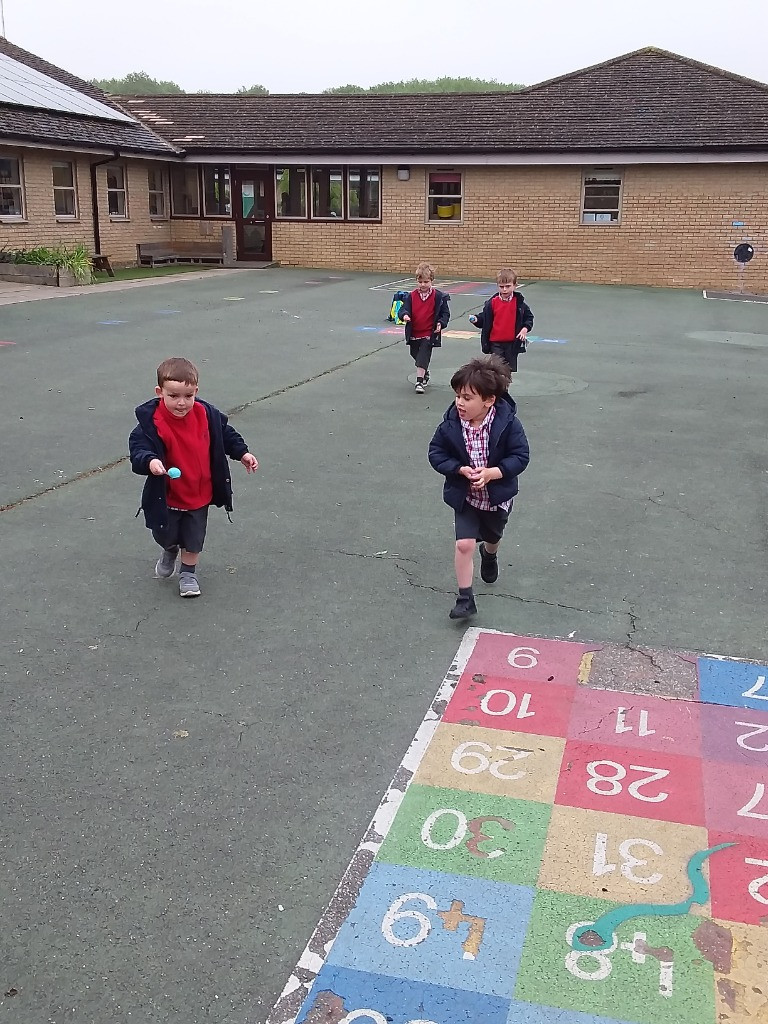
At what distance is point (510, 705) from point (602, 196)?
23843mm

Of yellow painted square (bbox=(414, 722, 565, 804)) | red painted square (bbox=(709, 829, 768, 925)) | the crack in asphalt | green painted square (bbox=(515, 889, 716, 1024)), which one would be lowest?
yellow painted square (bbox=(414, 722, 565, 804))

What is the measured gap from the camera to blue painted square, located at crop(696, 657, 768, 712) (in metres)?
3.88

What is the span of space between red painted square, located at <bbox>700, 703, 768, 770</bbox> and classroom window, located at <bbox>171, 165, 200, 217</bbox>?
2762 cm

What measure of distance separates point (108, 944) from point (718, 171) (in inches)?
986

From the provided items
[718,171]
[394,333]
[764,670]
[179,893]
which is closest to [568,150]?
[718,171]

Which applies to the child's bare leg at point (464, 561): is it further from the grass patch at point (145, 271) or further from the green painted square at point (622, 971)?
the grass patch at point (145, 271)

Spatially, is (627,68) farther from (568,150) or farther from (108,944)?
(108,944)

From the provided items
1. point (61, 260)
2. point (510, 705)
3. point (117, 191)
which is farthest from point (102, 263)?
point (510, 705)

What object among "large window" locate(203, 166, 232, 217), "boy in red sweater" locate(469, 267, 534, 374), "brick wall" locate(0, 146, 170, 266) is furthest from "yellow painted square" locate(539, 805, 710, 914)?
"large window" locate(203, 166, 232, 217)

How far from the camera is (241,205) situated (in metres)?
28.3

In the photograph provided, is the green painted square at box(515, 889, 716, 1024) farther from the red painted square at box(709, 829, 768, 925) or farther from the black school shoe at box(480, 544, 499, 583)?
the black school shoe at box(480, 544, 499, 583)

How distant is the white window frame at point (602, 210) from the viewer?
81.6ft

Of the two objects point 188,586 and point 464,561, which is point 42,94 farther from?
point 464,561

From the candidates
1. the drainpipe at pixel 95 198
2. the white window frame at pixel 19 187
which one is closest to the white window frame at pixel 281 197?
the drainpipe at pixel 95 198
